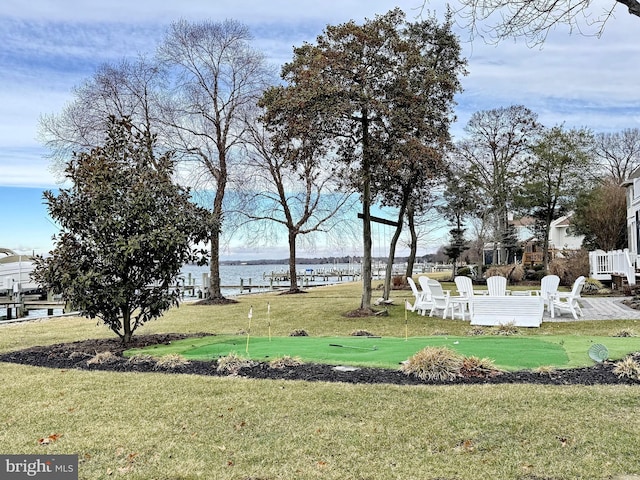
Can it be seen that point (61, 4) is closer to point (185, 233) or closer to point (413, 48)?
point (185, 233)

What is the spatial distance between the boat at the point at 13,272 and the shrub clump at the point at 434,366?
73.2ft

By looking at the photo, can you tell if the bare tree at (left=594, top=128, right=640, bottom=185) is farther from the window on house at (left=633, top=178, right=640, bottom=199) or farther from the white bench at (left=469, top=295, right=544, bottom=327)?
the white bench at (left=469, top=295, right=544, bottom=327)

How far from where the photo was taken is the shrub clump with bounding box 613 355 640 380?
5723mm

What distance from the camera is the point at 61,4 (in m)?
10.4

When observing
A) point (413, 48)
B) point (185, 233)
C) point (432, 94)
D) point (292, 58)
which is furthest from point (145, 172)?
point (432, 94)

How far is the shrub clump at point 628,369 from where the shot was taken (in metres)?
5.72

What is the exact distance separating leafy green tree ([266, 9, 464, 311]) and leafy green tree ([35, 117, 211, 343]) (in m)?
5.06

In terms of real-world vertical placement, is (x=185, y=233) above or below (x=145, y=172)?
below

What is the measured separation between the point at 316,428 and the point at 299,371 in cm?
217

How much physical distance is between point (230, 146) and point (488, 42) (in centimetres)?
1704

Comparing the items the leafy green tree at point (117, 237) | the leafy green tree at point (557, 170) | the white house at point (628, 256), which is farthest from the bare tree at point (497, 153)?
the leafy green tree at point (117, 237)

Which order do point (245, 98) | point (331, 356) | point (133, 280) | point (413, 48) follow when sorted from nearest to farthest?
1. point (331, 356)
2. point (133, 280)
3. point (413, 48)
4. point (245, 98)

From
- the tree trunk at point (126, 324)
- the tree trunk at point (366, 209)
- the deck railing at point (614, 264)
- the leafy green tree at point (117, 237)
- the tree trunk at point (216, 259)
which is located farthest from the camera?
the tree trunk at point (216, 259)

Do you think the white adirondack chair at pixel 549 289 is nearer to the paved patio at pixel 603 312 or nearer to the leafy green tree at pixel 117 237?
the paved patio at pixel 603 312
